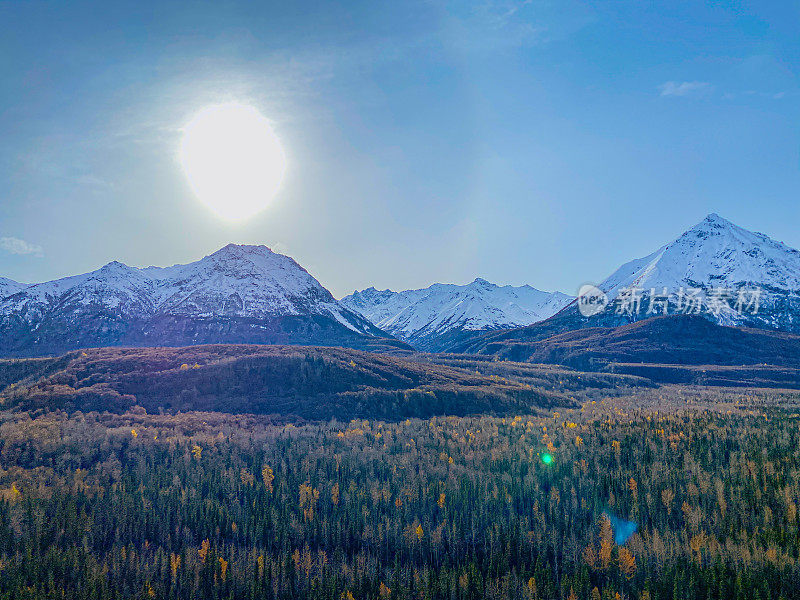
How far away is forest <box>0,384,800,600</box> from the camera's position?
74.6 feet

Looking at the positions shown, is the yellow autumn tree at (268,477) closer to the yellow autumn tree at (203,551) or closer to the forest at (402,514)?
the forest at (402,514)

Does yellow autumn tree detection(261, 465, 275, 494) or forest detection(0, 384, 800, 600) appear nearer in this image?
forest detection(0, 384, 800, 600)

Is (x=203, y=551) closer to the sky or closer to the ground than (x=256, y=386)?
closer to the ground

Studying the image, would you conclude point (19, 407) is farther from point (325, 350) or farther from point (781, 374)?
point (781, 374)

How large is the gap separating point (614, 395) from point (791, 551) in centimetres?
7910

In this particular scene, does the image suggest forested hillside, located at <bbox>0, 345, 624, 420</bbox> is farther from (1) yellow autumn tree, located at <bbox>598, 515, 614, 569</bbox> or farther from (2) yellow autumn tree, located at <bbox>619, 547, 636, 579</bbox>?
(2) yellow autumn tree, located at <bbox>619, 547, 636, 579</bbox>

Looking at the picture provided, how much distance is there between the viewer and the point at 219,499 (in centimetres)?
3334

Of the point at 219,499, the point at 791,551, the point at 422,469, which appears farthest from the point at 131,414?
the point at 791,551

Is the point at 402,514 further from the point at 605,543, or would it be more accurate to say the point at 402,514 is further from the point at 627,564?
the point at 627,564

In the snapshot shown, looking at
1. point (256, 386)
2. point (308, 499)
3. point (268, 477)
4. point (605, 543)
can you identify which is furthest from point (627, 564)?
point (256, 386)

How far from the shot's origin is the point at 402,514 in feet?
100

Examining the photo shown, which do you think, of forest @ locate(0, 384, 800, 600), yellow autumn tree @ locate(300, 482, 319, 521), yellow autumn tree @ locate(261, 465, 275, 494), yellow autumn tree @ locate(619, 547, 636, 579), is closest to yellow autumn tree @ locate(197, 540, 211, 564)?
forest @ locate(0, 384, 800, 600)

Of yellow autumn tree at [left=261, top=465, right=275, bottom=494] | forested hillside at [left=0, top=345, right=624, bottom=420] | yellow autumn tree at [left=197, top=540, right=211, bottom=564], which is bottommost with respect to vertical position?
yellow autumn tree at [left=197, top=540, right=211, bottom=564]

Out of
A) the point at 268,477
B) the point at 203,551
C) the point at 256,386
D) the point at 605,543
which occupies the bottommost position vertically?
the point at 203,551
